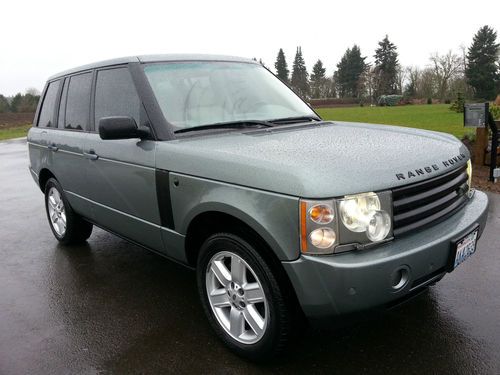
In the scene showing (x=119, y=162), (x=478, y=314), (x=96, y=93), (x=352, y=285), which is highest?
(x=96, y=93)

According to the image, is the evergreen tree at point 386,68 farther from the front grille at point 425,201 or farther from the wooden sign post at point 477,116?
the front grille at point 425,201

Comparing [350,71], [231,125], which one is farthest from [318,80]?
[231,125]

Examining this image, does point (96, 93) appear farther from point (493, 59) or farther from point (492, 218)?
point (493, 59)

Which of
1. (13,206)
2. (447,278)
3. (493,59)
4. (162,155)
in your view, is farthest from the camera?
(493,59)

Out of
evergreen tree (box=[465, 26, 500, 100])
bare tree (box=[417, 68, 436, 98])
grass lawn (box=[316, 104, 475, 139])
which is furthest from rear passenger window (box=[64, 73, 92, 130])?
bare tree (box=[417, 68, 436, 98])

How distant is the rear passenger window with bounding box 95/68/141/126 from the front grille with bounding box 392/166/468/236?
202cm

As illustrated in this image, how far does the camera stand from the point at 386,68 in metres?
75.3

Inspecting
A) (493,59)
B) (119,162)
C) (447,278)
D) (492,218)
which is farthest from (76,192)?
(493,59)

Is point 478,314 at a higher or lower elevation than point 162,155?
lower

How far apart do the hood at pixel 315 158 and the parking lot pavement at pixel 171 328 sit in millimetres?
813

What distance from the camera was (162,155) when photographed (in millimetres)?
3061

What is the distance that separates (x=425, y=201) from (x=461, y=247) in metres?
0.37

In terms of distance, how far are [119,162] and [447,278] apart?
9.59 feet

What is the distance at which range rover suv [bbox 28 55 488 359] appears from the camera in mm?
2248
